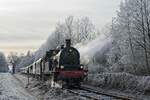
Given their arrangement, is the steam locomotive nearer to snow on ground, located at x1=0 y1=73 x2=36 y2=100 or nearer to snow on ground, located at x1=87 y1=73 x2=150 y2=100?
snow on ground, located at x1=87 y1=73 x2=150 y2=100

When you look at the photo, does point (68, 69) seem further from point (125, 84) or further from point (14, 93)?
point (14, 93)

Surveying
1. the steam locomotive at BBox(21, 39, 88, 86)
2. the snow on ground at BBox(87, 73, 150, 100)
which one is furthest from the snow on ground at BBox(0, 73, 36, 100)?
the snow on ground at BBox(87, 73, 150, 100)

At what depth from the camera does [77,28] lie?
368 ft

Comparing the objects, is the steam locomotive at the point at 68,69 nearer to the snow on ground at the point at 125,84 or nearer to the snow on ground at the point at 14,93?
the snow on ground at the point at 125,84

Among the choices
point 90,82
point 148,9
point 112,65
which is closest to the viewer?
point 90,82

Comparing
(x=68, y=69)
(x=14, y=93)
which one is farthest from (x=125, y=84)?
(x=14, y=93)

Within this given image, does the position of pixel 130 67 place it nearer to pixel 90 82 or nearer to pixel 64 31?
pixel 90 82

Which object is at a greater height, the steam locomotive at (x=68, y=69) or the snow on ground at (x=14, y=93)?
the steam locomotive at (x=68, y=69)

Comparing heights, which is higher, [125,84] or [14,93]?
[125,84]

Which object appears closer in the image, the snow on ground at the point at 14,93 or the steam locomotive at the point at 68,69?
the snow on ground at the point at 14,93

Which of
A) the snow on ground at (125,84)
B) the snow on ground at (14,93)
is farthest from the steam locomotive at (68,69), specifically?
the snow on ground at (14,93)

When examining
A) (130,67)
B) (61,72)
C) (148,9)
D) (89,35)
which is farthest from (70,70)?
(89,35)

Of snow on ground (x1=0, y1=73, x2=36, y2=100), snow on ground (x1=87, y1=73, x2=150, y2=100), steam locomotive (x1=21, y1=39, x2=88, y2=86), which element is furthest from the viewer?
steam locomotive (x1=21, y1=39, x2=88, y2=86)

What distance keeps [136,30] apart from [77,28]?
55.2m
